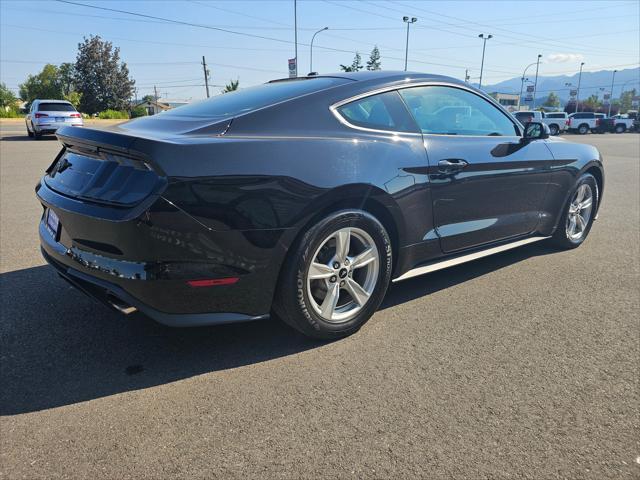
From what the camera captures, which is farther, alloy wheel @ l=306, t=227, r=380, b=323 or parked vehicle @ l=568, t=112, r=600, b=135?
parked vehicle @ l=568, t=112, r=600, b=135

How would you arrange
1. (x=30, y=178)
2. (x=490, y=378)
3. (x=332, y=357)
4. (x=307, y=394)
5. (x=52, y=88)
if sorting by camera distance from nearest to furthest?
1. (x=307, y=394)
2. (x=490, y=378)
3. (x=332, y=357)
4. (x=30, y=178)
5. (x=52, y=88)

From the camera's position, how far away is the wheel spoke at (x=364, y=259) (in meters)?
2.99

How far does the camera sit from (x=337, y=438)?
83.5 inches

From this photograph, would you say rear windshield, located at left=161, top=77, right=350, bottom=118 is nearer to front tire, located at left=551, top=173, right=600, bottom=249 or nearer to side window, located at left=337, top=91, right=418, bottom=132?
side window, located at left=337, top=91, right=418, bottom=132

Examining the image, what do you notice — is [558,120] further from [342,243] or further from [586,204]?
[342,243]

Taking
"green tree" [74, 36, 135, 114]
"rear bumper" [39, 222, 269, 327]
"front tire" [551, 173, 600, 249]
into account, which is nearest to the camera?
"rear bumper" [39, 222, 269, 327]

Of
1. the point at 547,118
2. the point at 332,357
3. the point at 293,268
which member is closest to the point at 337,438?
the point at 332,357

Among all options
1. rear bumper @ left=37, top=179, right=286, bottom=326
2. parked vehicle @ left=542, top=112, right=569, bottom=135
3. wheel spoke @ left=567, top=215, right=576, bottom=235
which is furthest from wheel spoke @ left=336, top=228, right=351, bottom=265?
parked vehicle @ left=542, top=112, right=569, bottom=135

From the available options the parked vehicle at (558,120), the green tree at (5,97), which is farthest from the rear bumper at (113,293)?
the green tree at (5,97)

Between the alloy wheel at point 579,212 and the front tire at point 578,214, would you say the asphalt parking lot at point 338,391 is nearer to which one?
the front tire at point 578,214

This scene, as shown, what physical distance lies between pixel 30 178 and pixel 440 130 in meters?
8.25

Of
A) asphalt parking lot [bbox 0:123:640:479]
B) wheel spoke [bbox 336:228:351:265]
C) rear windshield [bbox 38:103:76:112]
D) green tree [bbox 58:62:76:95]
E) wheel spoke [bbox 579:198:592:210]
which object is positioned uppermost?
green tree [bbox 58:62:76:95]

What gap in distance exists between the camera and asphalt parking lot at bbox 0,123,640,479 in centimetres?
199

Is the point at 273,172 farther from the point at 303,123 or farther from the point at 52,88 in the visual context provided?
the point at 52,88
